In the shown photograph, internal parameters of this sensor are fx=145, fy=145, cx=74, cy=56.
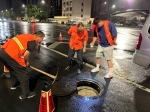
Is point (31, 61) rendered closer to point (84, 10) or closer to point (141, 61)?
point (141, 61)

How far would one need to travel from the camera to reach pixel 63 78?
4305 mm

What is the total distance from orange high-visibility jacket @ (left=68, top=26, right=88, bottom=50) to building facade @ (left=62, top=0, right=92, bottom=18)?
82002mm

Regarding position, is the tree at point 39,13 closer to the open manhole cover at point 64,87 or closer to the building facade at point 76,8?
the building facade at point 76,8

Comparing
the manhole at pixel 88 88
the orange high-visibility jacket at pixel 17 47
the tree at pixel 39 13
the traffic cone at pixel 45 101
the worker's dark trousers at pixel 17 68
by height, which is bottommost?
the manhole at pixel 88 88

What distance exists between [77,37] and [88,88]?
5.26 ft

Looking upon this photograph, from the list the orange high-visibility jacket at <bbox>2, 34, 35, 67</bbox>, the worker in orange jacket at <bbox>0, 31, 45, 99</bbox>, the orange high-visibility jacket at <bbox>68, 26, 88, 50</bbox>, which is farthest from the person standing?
the orange high-visibility jacket at <bbox>2, 34, 35, 67</bbox>

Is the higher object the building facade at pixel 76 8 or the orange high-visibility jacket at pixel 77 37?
the building facade at pixel 76 8

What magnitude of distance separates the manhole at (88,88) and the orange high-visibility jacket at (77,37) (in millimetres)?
1174

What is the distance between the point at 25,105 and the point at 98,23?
2.71m

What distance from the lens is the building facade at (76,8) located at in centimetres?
8318

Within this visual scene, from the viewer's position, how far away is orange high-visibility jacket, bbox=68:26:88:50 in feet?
14.9

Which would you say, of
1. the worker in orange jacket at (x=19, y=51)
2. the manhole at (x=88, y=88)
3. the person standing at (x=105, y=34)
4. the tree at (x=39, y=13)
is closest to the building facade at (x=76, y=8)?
the tree at (x=39, y=13)

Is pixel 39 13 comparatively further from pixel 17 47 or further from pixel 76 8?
pixel 17 47

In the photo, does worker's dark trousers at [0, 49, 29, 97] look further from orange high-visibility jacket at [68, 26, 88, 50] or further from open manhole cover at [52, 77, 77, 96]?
orange high-visibility jacket at [68, 26, 88, 50]
